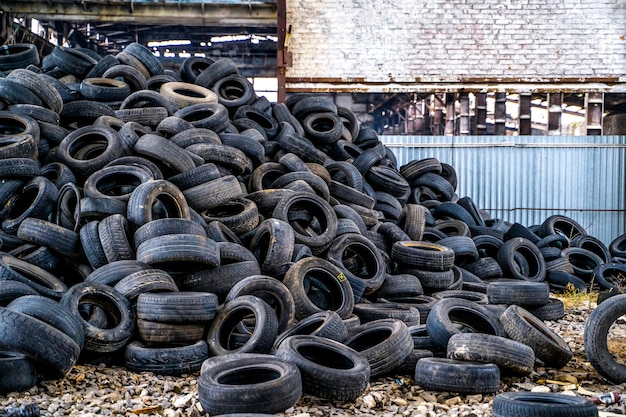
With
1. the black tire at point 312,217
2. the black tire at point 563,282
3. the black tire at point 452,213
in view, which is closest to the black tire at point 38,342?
the black tire at point 312,217

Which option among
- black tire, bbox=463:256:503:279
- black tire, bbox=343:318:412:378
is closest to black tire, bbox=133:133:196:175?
black tire, bbox=343:318:412:378

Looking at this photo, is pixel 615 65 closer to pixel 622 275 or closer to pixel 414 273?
pixel 622 275

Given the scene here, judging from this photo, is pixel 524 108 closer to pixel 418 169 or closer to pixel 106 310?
pixel 418 169

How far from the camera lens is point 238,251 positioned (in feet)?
24.3

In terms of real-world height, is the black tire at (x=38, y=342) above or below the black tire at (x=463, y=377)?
above

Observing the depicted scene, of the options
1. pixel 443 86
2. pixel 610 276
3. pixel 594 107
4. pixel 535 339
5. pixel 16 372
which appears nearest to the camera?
pixel 16 372

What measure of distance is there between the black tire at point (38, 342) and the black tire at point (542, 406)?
3344 millimetres

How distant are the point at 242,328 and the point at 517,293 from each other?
3.50 m

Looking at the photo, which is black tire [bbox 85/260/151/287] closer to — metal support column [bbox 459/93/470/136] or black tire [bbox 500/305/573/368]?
black tire [bbox 500/305/573/368]

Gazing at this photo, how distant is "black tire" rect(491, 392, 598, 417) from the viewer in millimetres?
4535

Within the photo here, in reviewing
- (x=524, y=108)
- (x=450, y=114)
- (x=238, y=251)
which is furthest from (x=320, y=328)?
(x=450, y=114)

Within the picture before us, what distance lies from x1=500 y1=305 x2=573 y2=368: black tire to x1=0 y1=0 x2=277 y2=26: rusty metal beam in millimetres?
14148

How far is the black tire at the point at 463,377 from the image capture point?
555 cm

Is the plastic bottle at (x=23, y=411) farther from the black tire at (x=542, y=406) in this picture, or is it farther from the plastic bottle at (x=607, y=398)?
the plastic bottle at (x=607, y=398)
